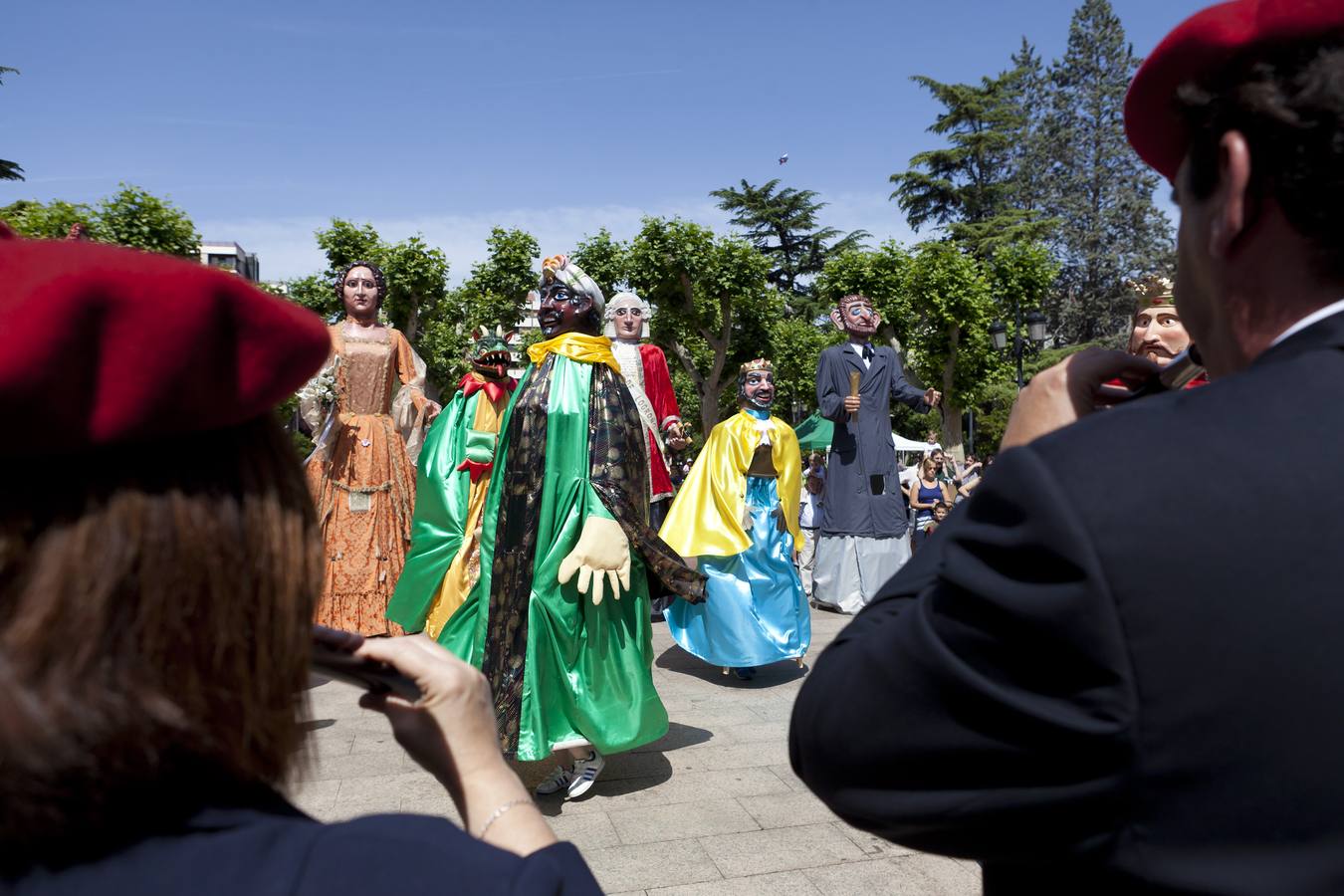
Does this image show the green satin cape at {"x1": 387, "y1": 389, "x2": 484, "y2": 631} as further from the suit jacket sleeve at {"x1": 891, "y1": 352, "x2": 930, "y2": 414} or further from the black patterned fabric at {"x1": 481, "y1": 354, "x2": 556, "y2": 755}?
the suit jacket sleeve at {"x1": 891, "y1": 352, "x2": 930, "y2": 414}

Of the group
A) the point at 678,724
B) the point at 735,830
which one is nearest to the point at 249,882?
the point at 735,830

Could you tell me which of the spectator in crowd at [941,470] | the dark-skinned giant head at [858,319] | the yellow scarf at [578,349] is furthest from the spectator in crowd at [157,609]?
the spectator in crowd at [941,470]

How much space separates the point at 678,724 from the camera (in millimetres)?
5324

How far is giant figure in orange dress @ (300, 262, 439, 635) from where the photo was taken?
6.29 meters

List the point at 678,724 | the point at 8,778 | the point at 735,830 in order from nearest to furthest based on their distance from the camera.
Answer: the point at 8,778 → the point at 735,830 → the point at 678,724

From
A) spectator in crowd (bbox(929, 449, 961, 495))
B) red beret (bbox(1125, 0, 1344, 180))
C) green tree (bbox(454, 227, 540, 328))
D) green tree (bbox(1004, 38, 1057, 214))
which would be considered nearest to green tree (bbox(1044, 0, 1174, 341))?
green tree (bbox(1004, 38, 1057, 214))

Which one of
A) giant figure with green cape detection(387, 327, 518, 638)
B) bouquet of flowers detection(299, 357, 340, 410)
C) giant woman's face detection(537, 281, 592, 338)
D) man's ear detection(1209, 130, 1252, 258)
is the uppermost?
giant woman's face detection(537, 281, 592, 338)

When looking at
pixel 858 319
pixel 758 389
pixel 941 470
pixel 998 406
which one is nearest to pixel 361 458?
pixel 758 389

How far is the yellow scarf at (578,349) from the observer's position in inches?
167

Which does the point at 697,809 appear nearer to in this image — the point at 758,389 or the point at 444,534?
the point at 444,534

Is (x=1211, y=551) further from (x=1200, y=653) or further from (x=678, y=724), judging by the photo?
(x=678, y=724)

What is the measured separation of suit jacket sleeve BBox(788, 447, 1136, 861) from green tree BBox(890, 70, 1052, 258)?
41.3 meters

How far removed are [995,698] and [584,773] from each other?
364 cm

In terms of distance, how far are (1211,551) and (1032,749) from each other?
0.21m
